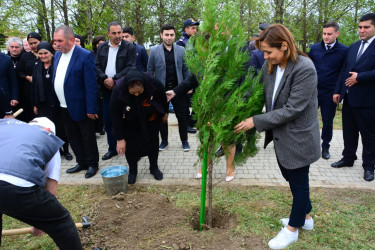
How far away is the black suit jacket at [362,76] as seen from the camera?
4266 millimetres

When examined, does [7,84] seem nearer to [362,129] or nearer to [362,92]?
[362,92]

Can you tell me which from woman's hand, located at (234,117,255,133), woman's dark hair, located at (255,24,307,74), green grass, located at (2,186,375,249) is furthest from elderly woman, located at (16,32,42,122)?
woman's dark hair, located at (255,24,307,74)

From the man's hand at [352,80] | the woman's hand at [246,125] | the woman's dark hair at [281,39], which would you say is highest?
the woman's dark hair at [281,39]

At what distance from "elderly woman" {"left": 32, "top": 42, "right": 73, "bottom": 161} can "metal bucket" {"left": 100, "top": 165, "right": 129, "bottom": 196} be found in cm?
161

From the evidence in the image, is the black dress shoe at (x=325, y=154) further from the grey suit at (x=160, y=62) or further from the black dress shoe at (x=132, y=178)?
the black dress shoe at (x=132, y=178)

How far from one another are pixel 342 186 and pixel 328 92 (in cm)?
184

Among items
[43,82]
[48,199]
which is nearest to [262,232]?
[48,199]

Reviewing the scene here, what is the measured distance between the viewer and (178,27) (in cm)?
2736

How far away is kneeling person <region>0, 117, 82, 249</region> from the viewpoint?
185 cm

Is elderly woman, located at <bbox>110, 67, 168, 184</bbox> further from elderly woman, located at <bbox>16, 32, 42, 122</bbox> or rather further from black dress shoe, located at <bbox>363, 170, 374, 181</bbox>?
black dress shoe, located at <bbox>363, 170, 374, 181</bbox>

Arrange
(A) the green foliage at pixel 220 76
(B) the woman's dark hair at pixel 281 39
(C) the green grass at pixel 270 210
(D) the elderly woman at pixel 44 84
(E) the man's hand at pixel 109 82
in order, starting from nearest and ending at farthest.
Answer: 1. (B) the woman's dark hair at pixel 281 39
2. (A) the green foliage at pixel 220 76
3. (C) the green grass at pixel 270 210
4. (D) the elderly woman at pixel 44 84
5. (E) the man's hand at pixel 109 82

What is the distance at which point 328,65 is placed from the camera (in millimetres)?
5191

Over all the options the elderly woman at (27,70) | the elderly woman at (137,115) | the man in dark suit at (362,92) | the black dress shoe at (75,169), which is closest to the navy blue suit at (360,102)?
the man in dark suit at (362,92)

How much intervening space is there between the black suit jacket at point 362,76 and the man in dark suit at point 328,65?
408 mm
